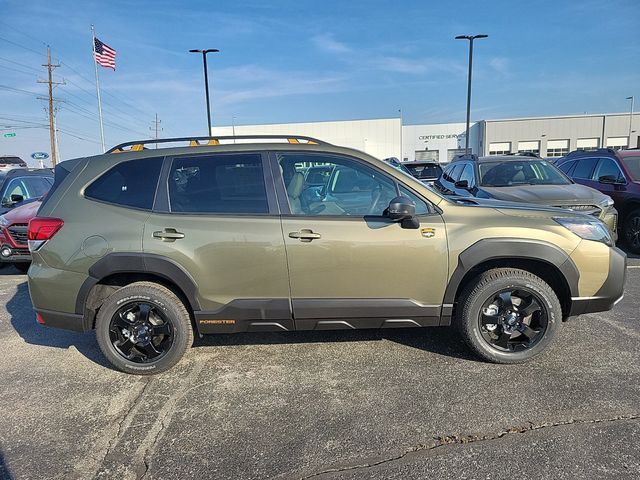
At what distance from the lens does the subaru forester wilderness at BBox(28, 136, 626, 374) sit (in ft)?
10.6

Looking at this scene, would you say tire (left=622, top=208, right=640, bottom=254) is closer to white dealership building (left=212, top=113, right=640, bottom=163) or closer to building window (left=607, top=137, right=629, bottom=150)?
white dealership building (left=212, top=113, right=640, bottom=163)

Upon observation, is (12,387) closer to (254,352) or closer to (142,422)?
(142,422)

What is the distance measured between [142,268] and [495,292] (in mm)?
2770

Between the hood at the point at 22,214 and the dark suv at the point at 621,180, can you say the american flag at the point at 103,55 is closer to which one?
the hood at the point at 22,214

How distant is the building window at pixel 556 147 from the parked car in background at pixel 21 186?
5811 cm

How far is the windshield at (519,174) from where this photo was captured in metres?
7.39

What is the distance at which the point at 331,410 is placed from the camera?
2.88 metres

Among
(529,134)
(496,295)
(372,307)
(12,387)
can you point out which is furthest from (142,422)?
(529,134)

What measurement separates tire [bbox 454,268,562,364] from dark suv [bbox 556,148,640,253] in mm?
5299

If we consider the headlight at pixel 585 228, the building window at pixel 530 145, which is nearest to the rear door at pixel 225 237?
the headlight at pixel 585 228

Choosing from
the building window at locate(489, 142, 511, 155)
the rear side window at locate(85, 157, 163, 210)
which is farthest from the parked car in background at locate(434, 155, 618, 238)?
the building window at locate(489, 142, 511, 155)

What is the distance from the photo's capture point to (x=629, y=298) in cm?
488

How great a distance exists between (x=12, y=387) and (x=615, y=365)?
482cm

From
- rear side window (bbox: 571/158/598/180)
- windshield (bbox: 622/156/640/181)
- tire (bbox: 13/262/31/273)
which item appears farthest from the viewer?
rear side window (bbox: 571/158/598/180)
